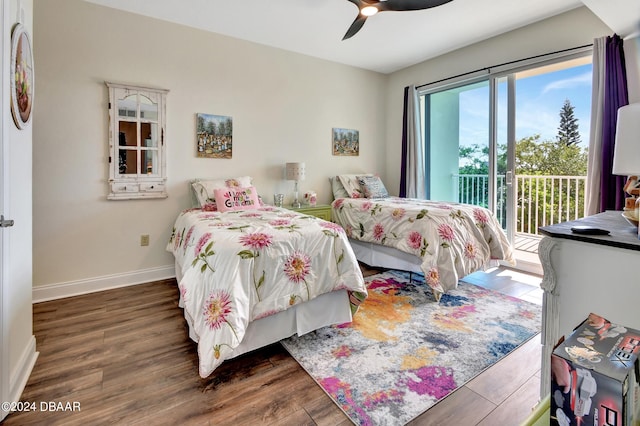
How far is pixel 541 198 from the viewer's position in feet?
13.7

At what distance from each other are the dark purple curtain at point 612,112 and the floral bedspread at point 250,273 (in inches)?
98.6

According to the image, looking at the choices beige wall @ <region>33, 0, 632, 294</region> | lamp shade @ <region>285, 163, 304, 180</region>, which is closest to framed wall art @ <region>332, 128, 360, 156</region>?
beige wall @ <region>33, 0, 632, 294</region>

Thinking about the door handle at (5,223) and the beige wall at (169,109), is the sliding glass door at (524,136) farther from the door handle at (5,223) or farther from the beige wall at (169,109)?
the door handle at (5,223)

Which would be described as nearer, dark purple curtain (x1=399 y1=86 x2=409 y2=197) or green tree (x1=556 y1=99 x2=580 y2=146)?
green tree (x1=556 y1=99 x2=580 y2=146)

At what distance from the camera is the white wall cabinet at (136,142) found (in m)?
3.00

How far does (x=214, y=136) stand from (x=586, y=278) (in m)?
3.44

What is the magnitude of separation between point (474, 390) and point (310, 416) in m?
0.85

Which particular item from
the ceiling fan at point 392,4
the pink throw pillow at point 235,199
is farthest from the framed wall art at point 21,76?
the ceiling fan at point 392,4

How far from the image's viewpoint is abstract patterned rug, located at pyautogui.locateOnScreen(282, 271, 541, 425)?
1539 millimetres

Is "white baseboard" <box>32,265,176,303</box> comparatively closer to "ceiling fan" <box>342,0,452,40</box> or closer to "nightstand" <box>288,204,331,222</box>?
"nightstand" <box>288,204,331,222</box>

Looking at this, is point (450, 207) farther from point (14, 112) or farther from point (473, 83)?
point (14, 112)

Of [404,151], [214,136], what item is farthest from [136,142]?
[404,151]

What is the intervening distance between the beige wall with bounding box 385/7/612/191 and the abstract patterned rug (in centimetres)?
265

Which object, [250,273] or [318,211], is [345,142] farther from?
[250,273]
